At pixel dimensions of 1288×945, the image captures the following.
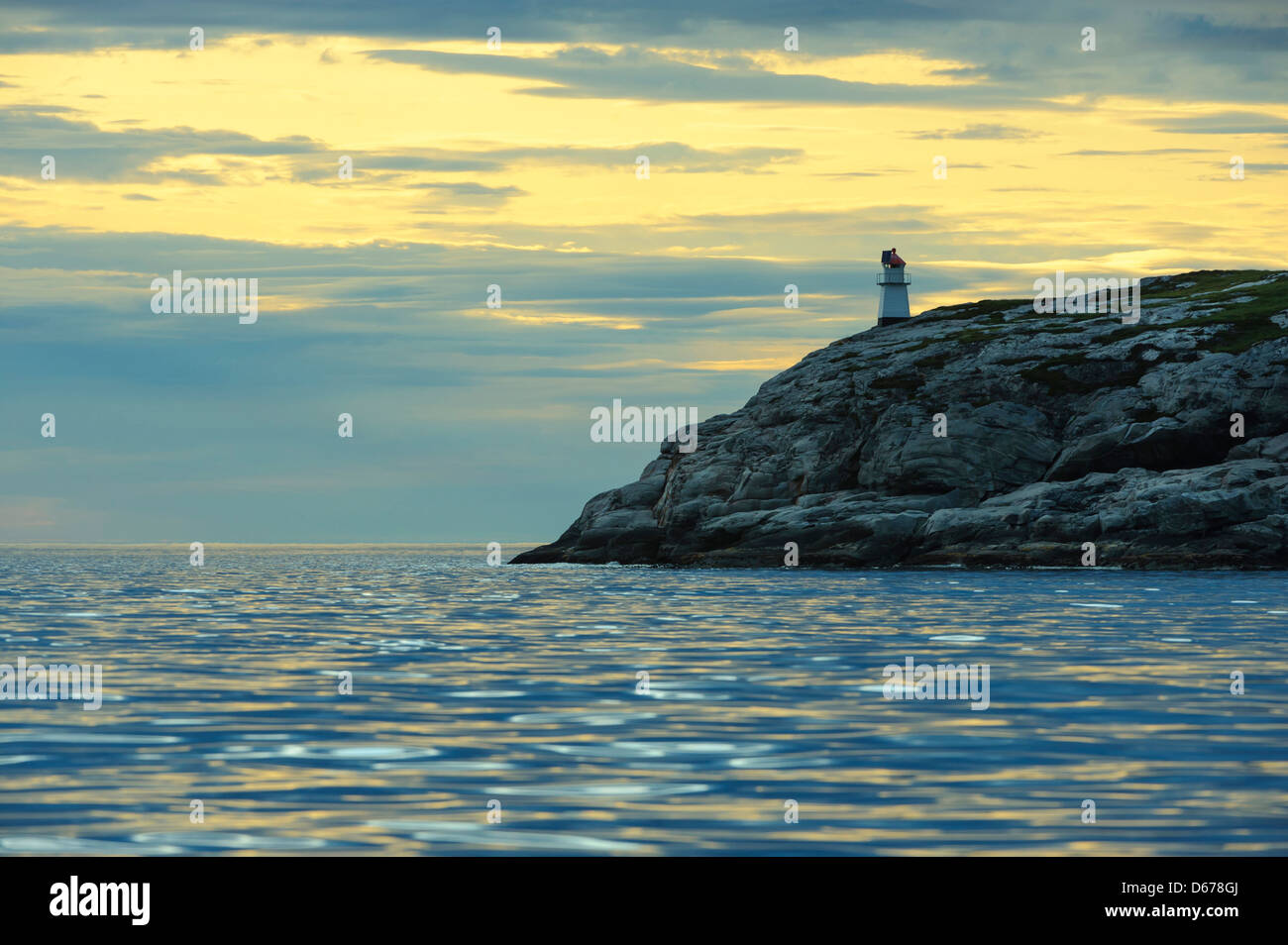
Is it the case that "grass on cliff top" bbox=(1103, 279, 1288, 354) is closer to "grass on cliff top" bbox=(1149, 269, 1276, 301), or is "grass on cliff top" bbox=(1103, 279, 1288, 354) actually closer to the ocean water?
"grass on cliff top" bbox=(1149, 269, 1276, 301)

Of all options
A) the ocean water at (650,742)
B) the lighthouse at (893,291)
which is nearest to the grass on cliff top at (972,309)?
the lighthouse at (893,291)

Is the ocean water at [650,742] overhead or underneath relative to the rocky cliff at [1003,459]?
underneath

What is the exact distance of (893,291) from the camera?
515 feet

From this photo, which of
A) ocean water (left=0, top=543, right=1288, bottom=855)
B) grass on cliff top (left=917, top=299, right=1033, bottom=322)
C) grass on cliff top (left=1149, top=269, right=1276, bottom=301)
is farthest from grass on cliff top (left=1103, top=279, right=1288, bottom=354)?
ocean water (left=0, top=543, right=1288, bottom=855)

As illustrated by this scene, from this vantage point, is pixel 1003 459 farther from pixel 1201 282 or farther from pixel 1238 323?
pixel 1201 282

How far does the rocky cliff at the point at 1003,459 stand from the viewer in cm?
9650

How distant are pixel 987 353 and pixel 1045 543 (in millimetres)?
34302

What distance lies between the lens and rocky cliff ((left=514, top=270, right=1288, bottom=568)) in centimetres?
9650

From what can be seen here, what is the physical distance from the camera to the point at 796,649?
38.2 meters

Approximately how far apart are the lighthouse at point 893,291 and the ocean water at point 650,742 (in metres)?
109

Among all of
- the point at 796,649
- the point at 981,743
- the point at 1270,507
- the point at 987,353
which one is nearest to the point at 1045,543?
the point at 1270,507

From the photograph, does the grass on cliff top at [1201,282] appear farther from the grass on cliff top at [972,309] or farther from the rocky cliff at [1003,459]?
the grass on cliff top at [972,309]
